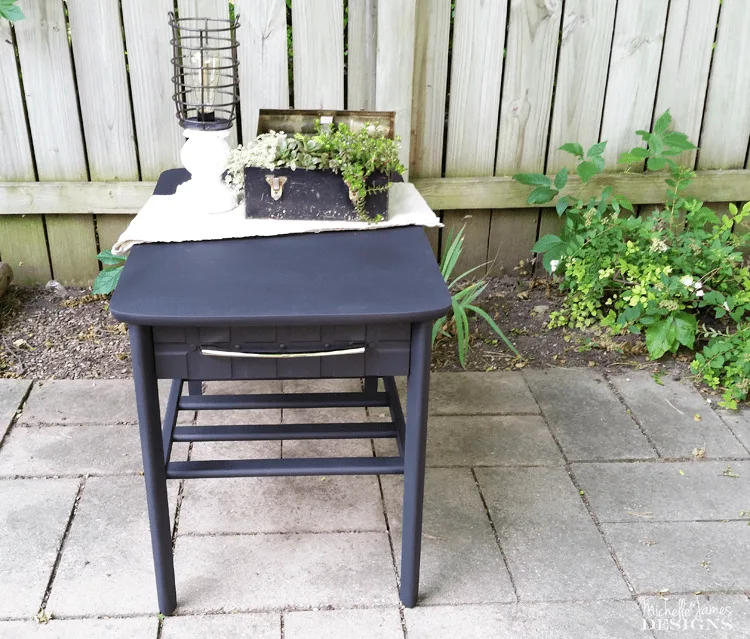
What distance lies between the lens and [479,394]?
2.85 metres

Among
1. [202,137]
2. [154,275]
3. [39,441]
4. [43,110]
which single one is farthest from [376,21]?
[39,441]

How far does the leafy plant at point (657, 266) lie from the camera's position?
296 centimetres

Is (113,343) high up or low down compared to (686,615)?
up

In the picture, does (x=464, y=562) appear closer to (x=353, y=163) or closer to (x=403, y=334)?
(x=403, y=334)

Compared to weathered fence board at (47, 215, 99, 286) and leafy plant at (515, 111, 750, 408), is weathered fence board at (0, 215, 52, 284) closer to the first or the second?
weathered fence board at (47, 215, 99, 286)

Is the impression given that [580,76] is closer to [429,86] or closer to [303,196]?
[429,86]

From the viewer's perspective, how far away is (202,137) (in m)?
2.15

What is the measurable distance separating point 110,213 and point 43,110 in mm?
452

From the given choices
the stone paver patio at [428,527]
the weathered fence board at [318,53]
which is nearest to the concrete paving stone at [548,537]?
the stone paver patio at [428,527]

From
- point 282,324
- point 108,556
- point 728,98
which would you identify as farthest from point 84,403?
point 728,98

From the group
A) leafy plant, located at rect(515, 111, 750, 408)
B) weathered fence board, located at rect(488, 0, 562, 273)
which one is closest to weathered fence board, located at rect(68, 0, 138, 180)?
weathered fence board, located at rect(488, 0, 562, 273)

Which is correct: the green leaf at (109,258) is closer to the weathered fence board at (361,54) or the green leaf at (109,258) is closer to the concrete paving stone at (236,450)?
the concrete paving stone at (236,450)

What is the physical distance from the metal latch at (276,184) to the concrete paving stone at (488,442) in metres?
0.92

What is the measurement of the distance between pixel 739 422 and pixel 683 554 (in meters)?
0.77
